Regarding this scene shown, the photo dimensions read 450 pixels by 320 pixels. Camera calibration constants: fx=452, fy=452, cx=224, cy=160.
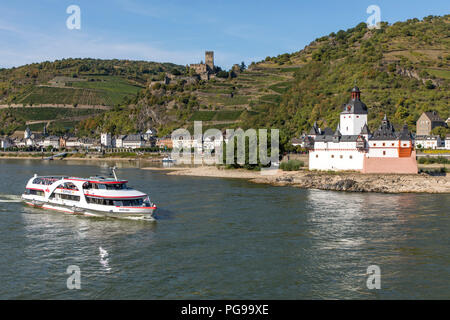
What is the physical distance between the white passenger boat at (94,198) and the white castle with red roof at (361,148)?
3965cm

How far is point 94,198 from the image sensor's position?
3750 centimetres

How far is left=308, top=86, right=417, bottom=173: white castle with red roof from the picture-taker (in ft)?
213

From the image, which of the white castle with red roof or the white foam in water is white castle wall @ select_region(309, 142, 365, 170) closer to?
the white castle with red roof

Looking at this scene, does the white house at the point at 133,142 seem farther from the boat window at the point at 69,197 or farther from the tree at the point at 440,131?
the boat window at the point at 69,197

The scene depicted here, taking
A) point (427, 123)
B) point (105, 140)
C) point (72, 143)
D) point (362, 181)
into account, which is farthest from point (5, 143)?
point (362, 181)

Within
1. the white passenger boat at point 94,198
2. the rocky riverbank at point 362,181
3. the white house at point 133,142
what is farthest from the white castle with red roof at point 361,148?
the white house at point 133,142

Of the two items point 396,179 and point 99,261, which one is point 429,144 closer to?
point 396,179

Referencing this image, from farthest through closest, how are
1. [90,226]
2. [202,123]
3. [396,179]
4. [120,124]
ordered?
[120,124]
[202,123]
[396,179]
[90,226]

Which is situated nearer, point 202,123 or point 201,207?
point 201,207

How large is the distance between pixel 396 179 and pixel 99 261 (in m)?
44.2

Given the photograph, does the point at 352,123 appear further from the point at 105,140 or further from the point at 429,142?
the point at 105,140

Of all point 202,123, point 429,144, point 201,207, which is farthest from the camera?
point 202,123

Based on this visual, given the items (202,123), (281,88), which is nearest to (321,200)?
(202,123)

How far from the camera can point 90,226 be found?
34281 mm
